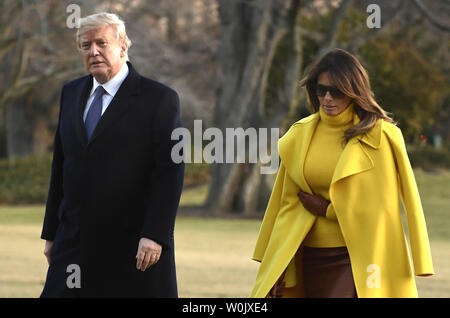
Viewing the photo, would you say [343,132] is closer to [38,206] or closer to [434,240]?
[434,240]

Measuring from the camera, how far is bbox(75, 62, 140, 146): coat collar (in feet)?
16.2

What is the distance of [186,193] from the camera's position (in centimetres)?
3172

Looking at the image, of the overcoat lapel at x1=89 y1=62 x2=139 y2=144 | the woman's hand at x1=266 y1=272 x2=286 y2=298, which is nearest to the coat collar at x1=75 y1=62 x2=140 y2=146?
the overcoat lapel at x1=89 y1=62 x2=139 y2=144

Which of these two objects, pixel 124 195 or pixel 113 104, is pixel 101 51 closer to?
pixel 113 104

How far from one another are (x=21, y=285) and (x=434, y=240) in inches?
441

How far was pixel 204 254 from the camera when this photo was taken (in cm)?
1560

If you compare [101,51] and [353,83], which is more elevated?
[101,51]

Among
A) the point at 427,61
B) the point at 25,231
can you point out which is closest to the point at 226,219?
the point at 25,231

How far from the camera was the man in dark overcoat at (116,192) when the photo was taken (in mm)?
4848

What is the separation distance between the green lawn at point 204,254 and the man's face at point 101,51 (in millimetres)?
5433

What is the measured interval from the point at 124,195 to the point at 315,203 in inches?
47.0

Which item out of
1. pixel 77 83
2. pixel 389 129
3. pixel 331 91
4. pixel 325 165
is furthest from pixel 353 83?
pixel 77 83

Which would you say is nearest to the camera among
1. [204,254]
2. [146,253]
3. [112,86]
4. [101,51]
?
[146,253]

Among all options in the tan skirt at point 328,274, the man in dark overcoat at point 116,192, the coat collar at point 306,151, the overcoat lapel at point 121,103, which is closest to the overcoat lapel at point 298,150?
the coat collar at point 306,151
